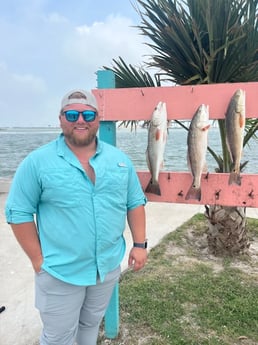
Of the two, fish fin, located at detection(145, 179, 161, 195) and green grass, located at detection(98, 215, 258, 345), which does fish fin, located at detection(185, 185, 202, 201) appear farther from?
green grass, located at detection(98, 215, 258, 345)

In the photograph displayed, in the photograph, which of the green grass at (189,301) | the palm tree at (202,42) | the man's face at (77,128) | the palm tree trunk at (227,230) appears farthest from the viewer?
the palm tree trunk at (227,230)

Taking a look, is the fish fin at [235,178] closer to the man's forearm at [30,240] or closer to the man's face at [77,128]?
the man's face at [77,128]

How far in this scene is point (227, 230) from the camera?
12.5 ft

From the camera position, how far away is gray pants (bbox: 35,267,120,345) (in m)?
1.62

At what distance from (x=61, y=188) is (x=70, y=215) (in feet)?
0.45

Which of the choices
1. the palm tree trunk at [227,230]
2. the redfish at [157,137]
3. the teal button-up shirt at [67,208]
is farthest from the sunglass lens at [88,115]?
the palm tree trunk at [227,230]

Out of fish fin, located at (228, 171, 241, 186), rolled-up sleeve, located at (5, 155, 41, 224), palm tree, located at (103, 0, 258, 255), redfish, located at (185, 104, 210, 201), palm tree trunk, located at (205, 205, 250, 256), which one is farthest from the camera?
palm tree trunk, located at (205, 205, 250, 256)

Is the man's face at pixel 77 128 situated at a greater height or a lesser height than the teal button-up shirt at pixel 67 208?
greater

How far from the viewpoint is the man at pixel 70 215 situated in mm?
1567

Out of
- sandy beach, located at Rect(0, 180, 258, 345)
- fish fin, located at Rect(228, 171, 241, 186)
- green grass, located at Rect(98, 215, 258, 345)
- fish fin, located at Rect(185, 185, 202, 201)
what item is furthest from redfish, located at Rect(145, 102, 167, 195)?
sandy beach, located at Rect(0, 180, 258, 345)

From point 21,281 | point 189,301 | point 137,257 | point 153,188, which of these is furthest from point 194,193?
point 21,281

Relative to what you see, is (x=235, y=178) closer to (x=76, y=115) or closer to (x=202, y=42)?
(x=76, y=115)

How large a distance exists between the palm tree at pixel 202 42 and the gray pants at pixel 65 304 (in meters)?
1.92

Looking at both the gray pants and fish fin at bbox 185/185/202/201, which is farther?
fish fin at bbox 185/185/202/201
